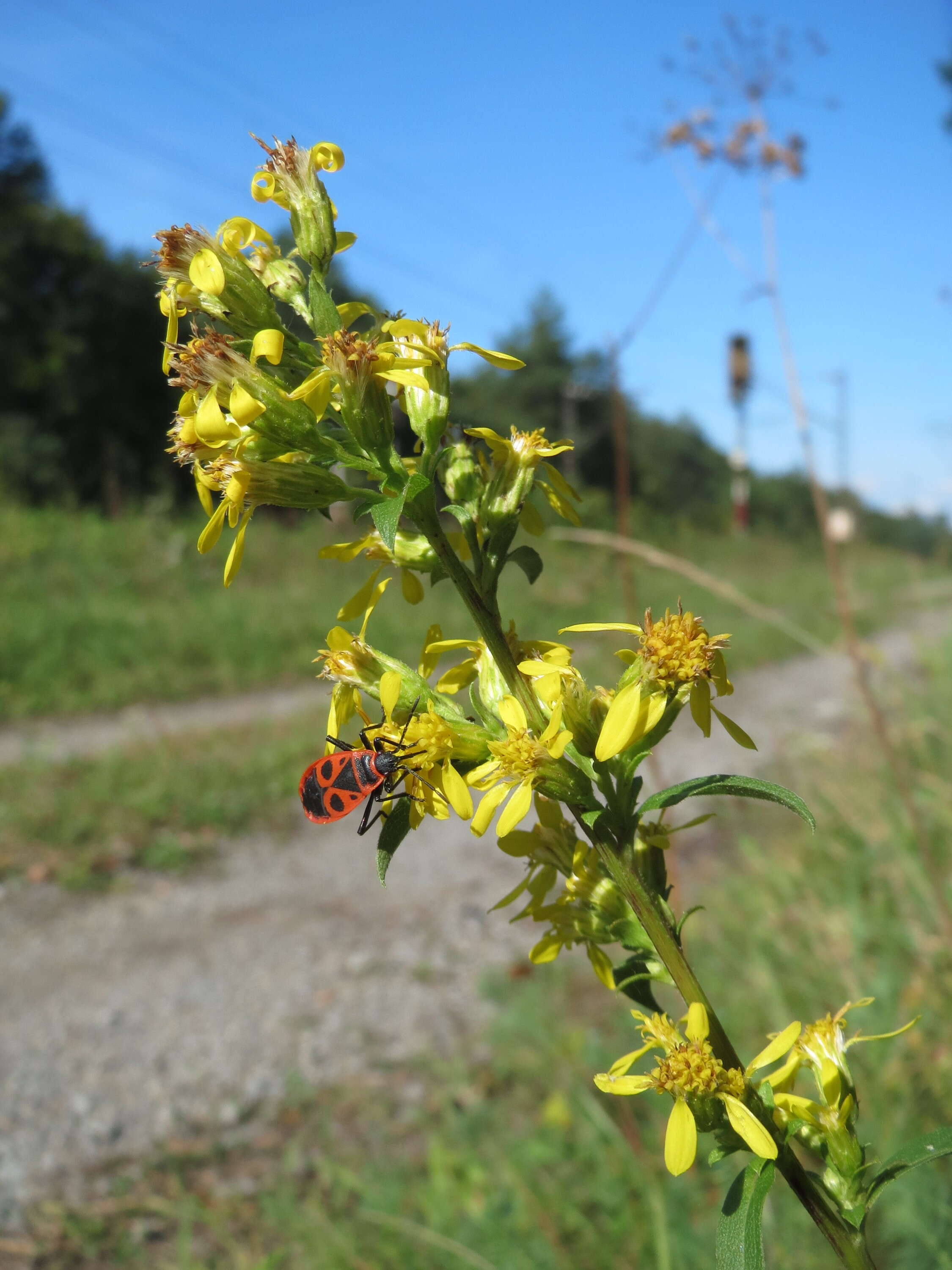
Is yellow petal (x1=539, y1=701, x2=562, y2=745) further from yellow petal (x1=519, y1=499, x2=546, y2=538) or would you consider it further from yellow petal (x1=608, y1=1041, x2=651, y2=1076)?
yellow petal (x1=608, y1=1041, x2=651, y2=1076)

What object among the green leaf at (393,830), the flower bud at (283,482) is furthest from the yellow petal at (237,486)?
Result: the green leaf at (393,830)

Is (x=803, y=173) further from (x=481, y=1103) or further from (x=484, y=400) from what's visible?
(x=484, y=400)

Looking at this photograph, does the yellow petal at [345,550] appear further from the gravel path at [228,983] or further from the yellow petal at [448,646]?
the gravel path at [228,983]

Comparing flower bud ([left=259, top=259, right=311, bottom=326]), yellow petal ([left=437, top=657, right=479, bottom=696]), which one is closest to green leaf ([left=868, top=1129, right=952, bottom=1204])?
yellow petal ([left=437, top=657, right=479, bottom=696])

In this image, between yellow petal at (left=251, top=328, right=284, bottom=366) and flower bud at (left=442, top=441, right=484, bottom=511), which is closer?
yellow petal at (left=251, top=328, right=284, bottom=366)

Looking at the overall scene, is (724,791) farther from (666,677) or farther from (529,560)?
(529,560)

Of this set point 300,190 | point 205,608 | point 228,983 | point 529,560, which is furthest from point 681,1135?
point 205,608

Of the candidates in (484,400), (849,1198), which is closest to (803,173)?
(849,1198)
